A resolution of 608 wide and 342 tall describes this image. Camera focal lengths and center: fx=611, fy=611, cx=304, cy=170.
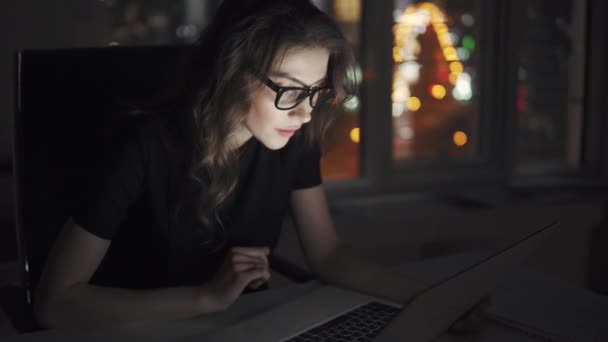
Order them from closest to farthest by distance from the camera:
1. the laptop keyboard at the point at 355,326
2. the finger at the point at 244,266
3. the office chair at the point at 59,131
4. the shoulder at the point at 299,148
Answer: the laptop keyboard at the point at 355,326, the finger at the point at 244,266, the office chair at the point at 59,131, the shoulder at the point at 299,148

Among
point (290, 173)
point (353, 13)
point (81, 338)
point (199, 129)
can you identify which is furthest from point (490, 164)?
point (81, 338)

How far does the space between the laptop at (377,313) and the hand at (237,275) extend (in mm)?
55

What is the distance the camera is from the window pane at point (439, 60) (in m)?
2.93

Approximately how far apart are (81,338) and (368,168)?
6.87 feet

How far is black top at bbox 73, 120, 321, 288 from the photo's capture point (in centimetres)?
115

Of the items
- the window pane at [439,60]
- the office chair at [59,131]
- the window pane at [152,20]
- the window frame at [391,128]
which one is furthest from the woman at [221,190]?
the window pane at [439,60]

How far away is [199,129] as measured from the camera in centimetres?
116

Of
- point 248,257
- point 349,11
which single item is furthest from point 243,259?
point 349,11

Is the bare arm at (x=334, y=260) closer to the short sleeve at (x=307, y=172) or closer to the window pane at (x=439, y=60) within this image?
the short sleeve at (x=307, y=172)

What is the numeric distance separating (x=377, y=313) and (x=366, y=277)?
0.13 meters

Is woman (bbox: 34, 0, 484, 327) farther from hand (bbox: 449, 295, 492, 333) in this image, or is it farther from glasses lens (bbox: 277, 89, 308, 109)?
hand (bbox: 449, 295, 492, 333)

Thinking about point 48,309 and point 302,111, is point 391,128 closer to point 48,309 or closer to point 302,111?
point 302,111

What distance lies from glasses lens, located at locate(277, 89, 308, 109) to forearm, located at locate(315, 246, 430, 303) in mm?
322

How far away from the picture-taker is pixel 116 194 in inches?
42.6
